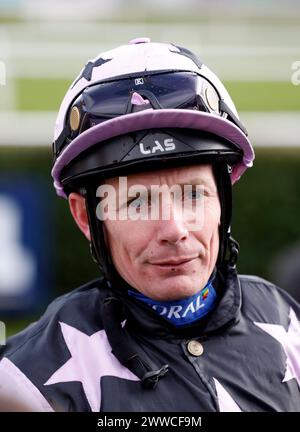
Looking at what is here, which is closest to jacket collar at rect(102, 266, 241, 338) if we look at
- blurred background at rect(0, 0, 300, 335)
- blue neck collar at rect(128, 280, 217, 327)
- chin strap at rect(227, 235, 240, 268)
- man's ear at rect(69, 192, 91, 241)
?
blue neck collar at rect(128, 280, 217, 327)

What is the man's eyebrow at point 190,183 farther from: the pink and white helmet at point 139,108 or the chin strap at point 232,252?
the chin strap at point 232,252

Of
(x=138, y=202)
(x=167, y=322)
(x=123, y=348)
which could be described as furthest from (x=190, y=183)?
(x=123, y=348)

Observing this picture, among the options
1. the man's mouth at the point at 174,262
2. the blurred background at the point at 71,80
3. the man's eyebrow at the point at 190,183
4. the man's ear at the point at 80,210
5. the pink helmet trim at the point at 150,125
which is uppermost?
the pink helmet trim at the point at 150,125

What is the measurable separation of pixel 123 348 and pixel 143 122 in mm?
665

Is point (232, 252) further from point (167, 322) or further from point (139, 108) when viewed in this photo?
point (139, 108)

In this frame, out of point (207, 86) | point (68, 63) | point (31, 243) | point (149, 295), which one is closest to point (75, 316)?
point (149, 295)

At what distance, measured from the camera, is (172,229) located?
2.40 meters

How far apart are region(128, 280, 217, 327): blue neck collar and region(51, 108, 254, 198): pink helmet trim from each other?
19.0 inches

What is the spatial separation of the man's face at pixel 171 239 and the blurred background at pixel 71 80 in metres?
1.60

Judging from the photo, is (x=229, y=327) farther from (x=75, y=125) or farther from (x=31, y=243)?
(x=31, y=243)

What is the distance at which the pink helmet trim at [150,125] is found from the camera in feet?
8.07

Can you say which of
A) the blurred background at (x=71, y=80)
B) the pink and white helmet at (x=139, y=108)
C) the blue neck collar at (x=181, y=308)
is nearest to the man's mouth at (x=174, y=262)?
the blue neck collar at (x=181, y=308)

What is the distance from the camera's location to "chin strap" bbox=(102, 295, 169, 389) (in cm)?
238
